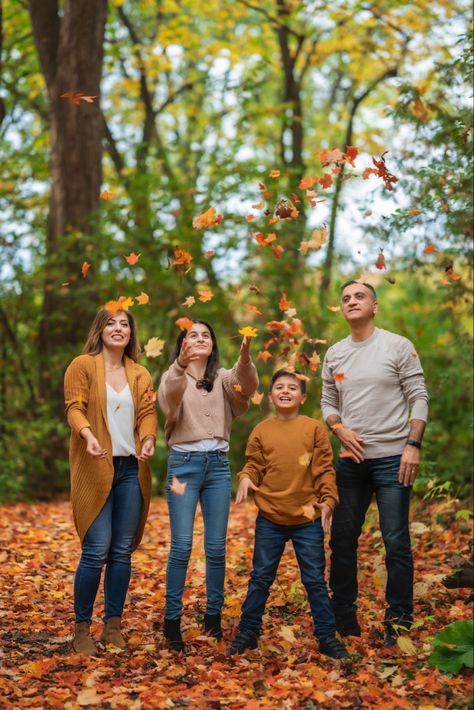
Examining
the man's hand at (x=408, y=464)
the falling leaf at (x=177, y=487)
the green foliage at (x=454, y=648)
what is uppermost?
the man's hand at (x=408, y=464)

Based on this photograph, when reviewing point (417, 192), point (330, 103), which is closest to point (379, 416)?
point (417, 192)

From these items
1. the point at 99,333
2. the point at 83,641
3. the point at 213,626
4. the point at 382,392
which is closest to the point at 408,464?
the point at 382,392

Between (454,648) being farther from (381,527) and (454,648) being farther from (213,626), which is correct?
(213,626)

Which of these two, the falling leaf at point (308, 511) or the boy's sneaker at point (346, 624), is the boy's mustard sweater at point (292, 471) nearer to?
the falling leaf at point (308, 511)

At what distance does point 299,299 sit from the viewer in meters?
11.7

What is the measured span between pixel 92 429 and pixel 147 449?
0.34m

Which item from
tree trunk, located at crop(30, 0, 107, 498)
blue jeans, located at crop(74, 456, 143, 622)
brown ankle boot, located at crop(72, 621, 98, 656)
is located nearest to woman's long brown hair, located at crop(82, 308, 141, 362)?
blue jeans, located at crop(74, 456, 143, 622)

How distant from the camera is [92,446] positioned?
4.34 meters

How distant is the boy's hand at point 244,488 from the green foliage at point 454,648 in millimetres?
1272

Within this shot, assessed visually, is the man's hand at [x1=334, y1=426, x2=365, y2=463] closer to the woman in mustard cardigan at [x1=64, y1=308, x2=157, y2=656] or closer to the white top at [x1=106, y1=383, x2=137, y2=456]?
the woman in mustard cardigan at [x1=64, y1=308, x2=157, y2=656]

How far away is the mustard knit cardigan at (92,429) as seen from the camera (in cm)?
452

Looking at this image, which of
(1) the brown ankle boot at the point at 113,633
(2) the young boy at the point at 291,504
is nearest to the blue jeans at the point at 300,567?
(2) the young boy at the point at 291,504

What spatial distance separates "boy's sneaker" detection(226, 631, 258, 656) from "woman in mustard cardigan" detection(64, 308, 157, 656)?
0.66 meters

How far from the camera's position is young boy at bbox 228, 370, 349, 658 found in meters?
4.53
